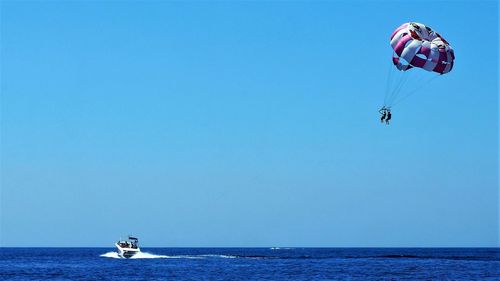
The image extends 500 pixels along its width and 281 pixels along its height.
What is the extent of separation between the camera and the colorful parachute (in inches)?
2078

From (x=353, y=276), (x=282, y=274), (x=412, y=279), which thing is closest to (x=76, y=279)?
(x=282, y=274)

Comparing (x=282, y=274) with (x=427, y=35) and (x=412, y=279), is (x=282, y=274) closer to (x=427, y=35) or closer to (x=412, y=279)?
(x=412, y=279)

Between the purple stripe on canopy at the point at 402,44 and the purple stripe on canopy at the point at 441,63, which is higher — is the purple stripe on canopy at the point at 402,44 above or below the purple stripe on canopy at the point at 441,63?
above

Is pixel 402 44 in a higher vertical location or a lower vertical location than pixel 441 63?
higher

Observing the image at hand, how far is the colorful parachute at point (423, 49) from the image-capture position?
5278 cm

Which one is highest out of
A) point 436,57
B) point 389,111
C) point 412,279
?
point 436,57

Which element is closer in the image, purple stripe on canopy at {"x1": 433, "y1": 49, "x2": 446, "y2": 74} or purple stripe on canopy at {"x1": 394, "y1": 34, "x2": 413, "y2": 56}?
purple stripe on canopy at {"x1": 433, "y1": 49, "x2": 446, "y2": 74}

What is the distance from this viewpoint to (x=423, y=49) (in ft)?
173

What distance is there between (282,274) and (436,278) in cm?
1498

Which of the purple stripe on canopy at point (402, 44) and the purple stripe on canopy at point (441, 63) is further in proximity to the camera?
the purple stripe on canopy at point (402, 44)

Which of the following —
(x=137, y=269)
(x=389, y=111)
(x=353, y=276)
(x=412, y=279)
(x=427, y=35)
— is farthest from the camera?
(x=137, y=269)

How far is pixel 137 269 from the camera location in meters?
83.1

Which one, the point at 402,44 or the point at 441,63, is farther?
the point at 402,44

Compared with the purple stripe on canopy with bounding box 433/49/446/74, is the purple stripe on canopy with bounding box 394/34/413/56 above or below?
above
